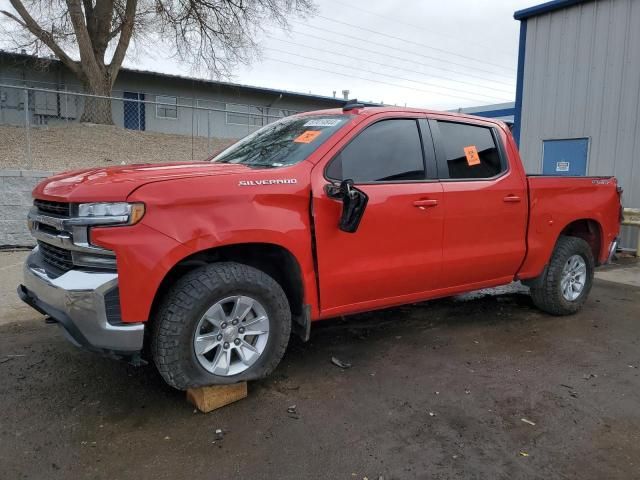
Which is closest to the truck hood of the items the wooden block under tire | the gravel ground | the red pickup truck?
the red pickup truck

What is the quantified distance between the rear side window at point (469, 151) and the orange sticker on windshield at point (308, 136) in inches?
45.2

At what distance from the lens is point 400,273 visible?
13.0 ft

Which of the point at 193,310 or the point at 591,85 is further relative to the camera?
the point at 591,85

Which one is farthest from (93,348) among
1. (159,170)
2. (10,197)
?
(10,197)

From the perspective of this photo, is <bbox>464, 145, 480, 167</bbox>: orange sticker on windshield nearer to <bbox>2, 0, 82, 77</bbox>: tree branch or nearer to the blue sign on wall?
the blue sign on wall

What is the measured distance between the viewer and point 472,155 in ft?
14.9

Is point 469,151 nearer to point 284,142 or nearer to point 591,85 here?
point 284,142

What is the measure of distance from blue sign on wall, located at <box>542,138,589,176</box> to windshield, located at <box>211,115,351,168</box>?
268 inches

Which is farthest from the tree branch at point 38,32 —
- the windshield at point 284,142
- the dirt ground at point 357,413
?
the windshield at point 284,142

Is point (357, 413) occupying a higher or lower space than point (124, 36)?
lower

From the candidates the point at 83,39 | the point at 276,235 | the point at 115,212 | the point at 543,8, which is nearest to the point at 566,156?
the point at 543,8

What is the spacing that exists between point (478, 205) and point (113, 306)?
294cm

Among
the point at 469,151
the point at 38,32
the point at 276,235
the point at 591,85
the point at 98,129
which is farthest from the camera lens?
the point at 38,32

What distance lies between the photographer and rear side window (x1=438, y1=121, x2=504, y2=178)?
14.4 feet
